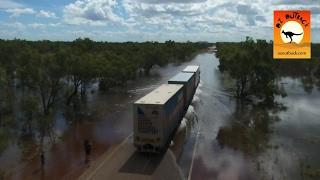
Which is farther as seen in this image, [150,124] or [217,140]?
[217,140]

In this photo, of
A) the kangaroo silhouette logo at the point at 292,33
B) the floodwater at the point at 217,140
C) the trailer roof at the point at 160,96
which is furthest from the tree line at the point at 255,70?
the kangaroo silhouette logo at the point at 292,33

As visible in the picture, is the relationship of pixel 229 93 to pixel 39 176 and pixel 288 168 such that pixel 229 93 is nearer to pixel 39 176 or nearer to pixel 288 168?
pixel 288 168

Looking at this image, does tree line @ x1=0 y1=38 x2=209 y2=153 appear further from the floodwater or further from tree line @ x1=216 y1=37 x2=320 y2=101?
tree line @ x1=216 y1=37 x2=320 y2=101

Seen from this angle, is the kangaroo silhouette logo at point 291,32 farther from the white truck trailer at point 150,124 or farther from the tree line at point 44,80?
the tree line at point 44,80

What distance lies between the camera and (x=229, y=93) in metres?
76.6

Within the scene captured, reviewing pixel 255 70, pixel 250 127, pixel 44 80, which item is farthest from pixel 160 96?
pixel 255 70

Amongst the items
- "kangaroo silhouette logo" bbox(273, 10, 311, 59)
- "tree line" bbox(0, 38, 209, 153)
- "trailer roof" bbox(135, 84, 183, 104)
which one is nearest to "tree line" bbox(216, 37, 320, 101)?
"tree line" bbox(0, 38, 209, 153)

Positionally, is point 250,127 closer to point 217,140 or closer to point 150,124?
point 217,140

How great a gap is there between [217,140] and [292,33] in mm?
16134

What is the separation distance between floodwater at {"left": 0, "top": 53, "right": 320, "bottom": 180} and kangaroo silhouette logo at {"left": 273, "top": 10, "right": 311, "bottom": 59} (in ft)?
30.9

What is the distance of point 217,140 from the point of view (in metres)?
41.5

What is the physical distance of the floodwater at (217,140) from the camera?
3178 centimetres

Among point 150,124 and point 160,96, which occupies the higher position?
point 160,96

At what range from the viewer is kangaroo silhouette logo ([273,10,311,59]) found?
28828 mm
